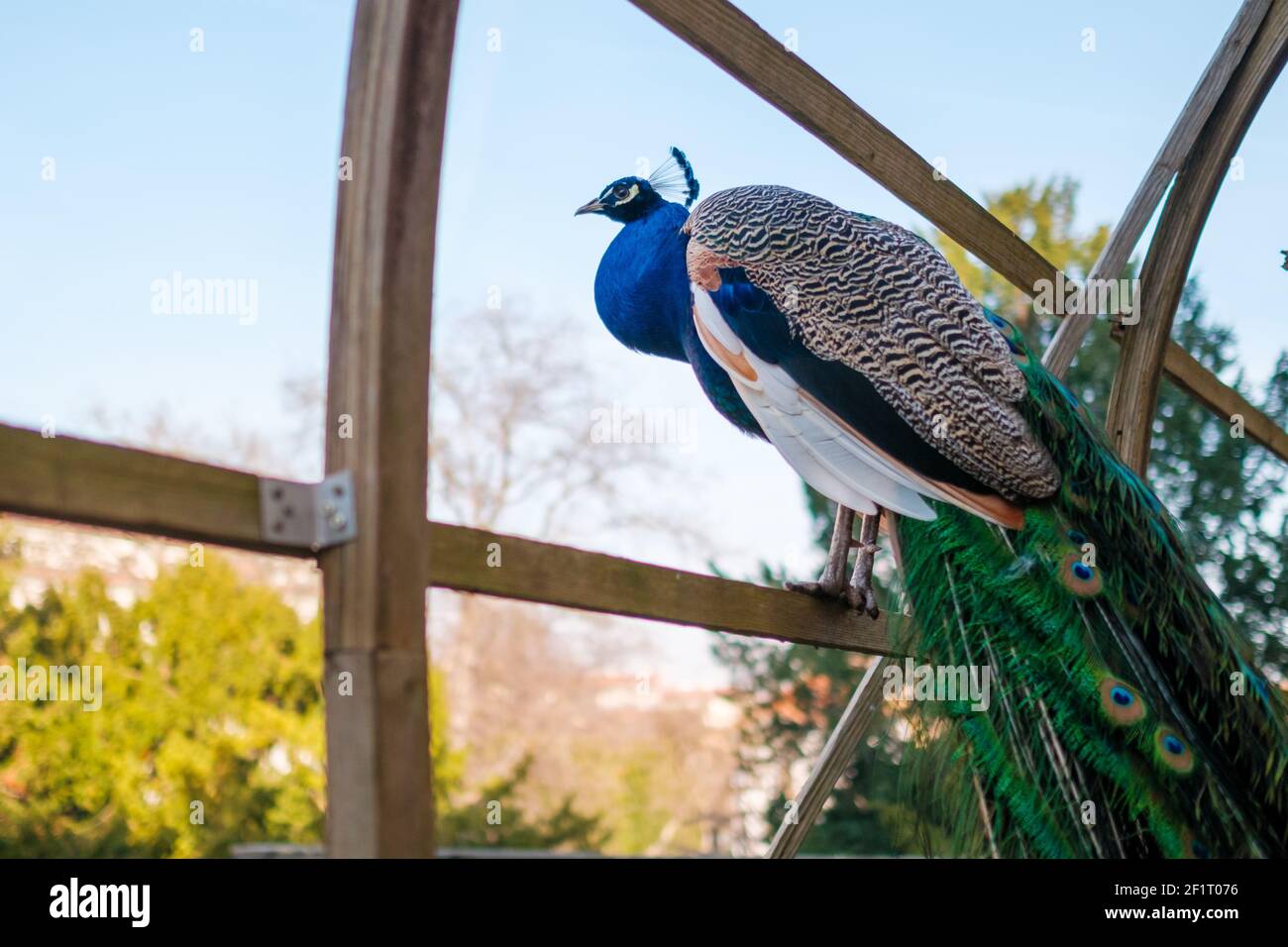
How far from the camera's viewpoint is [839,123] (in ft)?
6.70

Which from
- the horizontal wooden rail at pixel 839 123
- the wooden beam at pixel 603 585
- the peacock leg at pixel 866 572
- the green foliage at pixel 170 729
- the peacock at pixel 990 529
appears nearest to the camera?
the wooden beam at pixel 603 585

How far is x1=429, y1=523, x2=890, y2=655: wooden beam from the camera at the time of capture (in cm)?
133

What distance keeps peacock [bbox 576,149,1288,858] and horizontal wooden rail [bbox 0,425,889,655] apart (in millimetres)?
259

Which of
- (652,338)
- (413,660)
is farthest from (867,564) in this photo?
(413,660)

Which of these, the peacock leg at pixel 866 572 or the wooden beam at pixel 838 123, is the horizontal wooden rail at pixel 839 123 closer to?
the wooden beam at pixel 838 123

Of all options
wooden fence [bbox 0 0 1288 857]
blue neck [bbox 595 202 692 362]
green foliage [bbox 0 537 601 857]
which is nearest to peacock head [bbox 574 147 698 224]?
blue neck [bbox 595 202 692 362]

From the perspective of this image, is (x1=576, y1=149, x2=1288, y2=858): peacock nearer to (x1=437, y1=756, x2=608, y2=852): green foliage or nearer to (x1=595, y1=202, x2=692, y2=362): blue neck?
(x1=595, y1=202, x2=692, y2=362): blue neck

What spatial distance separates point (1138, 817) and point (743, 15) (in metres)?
1.39

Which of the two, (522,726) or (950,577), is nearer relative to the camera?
(950,577)

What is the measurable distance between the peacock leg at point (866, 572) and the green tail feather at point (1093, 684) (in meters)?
0.17

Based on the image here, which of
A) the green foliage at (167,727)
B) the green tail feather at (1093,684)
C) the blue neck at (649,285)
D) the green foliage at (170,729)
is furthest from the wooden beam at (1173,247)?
the green foliage at (167,727)

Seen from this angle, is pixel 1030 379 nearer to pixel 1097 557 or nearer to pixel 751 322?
pixel 1097 557

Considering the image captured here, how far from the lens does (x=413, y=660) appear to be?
1.06 m

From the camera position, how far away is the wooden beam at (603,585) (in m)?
1.33
